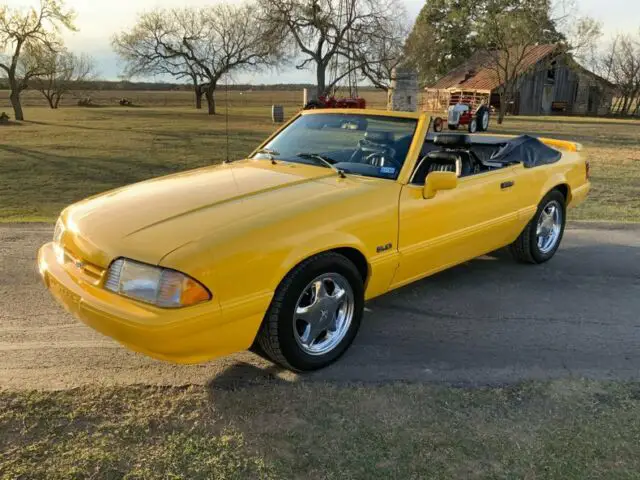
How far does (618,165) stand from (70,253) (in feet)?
48.5

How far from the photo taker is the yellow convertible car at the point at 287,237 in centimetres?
267

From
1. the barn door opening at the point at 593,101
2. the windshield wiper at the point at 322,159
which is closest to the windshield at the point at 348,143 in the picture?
the windshield wiper at the point at 322,159

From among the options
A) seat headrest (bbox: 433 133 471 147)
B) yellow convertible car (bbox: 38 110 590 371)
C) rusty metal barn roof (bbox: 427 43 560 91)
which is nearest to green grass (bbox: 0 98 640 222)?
seat headrest (bbox: 433 133 471 147)

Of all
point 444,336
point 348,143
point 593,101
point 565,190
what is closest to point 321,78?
point 593,101

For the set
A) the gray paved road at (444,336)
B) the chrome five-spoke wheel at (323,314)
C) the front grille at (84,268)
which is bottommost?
the gray paved road at (444,336)

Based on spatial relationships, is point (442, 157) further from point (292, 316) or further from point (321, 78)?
point (321, 78)

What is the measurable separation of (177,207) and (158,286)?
2.34 ft

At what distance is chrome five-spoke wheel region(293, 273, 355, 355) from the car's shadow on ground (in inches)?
6.5

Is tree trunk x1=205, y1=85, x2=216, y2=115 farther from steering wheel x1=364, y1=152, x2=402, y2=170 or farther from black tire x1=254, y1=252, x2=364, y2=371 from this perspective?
black tire x1=254, y1=252, x2=364, y2=371

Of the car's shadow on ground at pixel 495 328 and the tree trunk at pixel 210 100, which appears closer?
the car's shadow on ground at pixel 495 328

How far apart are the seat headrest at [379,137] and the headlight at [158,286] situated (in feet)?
6.63

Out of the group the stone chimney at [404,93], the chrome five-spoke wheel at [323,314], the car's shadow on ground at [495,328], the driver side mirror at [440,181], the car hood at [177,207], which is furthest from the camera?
the stone chimney at [404,93]

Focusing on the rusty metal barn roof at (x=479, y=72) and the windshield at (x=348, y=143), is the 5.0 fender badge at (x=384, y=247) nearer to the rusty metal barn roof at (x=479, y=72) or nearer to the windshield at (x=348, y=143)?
the windshield at (x=348, y=143)

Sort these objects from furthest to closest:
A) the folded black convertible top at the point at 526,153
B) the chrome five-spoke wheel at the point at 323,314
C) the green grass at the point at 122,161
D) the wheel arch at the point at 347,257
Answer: the green grass at the point at 122,161 < the folded black convertible top at the point at 526,153 < the chrome five-spoke wheel at the point at 323,314 < the wheel arch at the point at 347,257
